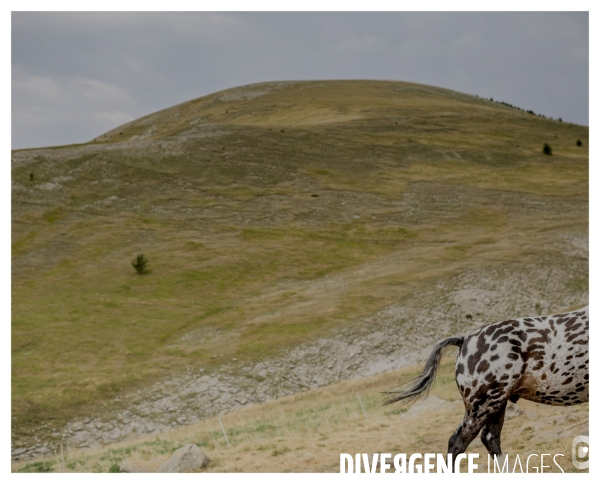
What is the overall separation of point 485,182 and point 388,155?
15132 millimetres

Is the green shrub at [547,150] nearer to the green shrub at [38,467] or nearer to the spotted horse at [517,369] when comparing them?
the green shrub at [38,467]

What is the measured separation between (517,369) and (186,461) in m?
9.36

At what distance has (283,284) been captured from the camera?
4900 centimetres

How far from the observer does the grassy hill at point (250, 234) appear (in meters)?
37.6

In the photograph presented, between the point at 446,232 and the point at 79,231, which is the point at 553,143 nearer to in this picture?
the point at 446,232

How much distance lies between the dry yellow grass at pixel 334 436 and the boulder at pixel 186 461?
41 cm

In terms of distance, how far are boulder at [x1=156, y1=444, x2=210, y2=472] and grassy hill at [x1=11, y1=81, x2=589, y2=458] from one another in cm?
1459

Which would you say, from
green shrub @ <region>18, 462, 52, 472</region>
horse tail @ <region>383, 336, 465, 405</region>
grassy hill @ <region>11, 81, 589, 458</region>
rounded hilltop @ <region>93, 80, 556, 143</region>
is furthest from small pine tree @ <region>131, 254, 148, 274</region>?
rounded hilltop @ <region>93, 80, 556, 143</region>

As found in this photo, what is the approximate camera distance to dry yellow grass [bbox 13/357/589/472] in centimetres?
1489

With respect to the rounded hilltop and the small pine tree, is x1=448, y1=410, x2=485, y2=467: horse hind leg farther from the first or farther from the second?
the rounded hilltop

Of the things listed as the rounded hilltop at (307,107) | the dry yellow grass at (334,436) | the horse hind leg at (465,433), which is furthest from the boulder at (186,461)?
the rounded hilltop at (307,107)

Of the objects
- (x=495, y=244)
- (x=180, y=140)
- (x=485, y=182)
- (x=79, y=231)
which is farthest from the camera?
(x=180, y=140)

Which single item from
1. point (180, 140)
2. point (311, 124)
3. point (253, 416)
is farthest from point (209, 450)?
point (311, 124)

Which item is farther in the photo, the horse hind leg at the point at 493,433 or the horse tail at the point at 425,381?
the horse tail at the point at 425,381
